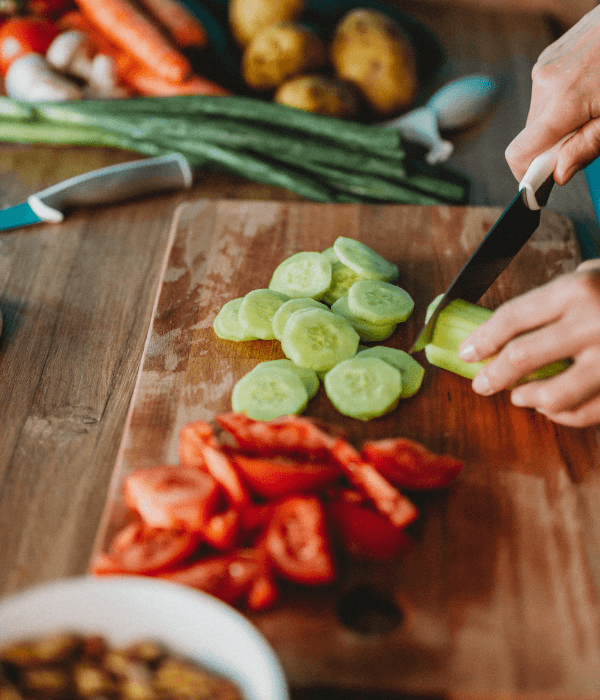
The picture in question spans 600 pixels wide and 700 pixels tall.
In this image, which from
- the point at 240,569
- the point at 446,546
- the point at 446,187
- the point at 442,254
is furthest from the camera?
the point at 446,187

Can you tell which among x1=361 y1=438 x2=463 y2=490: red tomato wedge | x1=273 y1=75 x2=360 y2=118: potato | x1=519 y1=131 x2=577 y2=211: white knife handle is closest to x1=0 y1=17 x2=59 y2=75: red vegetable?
x1=273 y1=75 x2=360 y2=118: potato

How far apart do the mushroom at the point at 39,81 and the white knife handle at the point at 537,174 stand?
6.74 feet

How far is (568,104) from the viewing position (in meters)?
1.72

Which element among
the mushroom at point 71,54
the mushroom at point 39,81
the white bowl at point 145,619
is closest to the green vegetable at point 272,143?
the mushroom at point 39,81

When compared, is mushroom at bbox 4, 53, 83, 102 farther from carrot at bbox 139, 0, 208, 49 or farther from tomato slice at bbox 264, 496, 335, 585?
tomato slice at bbox 264, 496, 335, 585

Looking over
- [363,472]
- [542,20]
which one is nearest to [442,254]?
[363,472]

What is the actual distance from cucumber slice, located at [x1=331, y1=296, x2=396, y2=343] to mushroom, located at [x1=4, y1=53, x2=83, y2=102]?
5.76 ft

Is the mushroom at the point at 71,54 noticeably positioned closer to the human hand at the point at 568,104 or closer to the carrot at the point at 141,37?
the carrot at the point at 141,37

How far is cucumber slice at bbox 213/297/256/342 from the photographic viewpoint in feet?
5.87

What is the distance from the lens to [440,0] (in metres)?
3.79

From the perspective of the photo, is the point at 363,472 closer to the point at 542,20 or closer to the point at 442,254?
the point at 442,254

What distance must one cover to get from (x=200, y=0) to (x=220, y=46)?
0.51 m

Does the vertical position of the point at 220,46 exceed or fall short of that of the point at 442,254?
it exceeds it

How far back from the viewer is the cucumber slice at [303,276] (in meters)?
1.88
